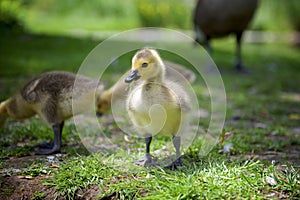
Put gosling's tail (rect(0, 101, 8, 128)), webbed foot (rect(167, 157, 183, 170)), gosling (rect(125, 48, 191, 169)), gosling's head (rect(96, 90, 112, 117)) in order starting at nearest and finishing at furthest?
1. gosling (rect(125, 48, 191, 169))
2. webbed foot (rect(167, 157, 183, 170))
3. gosling's tail (rect(0, 101, 8, 128))
4. gosling's head (rect(96, 90, 112, 117))

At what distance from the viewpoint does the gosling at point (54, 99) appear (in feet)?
13.3

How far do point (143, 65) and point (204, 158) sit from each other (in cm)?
97

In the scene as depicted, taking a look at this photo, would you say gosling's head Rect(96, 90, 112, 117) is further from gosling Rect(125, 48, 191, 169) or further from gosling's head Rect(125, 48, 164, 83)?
gosling's head Rect(125, 48, 164, 83)

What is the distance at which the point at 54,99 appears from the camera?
4.05 m

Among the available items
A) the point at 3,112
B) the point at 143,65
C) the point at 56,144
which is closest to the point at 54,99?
the point at 56,144

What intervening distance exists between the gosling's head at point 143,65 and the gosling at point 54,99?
3.00 ft

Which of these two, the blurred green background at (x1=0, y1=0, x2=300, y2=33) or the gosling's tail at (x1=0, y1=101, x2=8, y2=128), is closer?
the gosling's tail at (x1=0, y1=101, x2=8, y2=128)

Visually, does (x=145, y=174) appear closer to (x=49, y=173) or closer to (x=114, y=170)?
(x=114, y=170)

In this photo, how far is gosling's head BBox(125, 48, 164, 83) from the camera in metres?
3.39

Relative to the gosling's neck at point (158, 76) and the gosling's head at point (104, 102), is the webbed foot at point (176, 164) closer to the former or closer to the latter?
the gosling's neck at point (158, 76)

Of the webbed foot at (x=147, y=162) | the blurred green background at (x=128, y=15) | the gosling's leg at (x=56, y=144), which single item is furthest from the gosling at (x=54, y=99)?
the blurred green background at (x=128, y=15)

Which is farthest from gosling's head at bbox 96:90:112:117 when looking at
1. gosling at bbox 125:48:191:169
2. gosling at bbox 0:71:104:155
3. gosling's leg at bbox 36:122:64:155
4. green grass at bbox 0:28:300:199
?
gosling at bbox 125:48:191:169

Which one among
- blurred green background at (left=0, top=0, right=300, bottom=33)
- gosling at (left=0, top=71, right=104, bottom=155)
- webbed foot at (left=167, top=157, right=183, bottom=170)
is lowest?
blurred green background at (left=0, top=0, right=300, bottom=33)

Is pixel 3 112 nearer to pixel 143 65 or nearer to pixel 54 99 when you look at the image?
pixel 54 99
